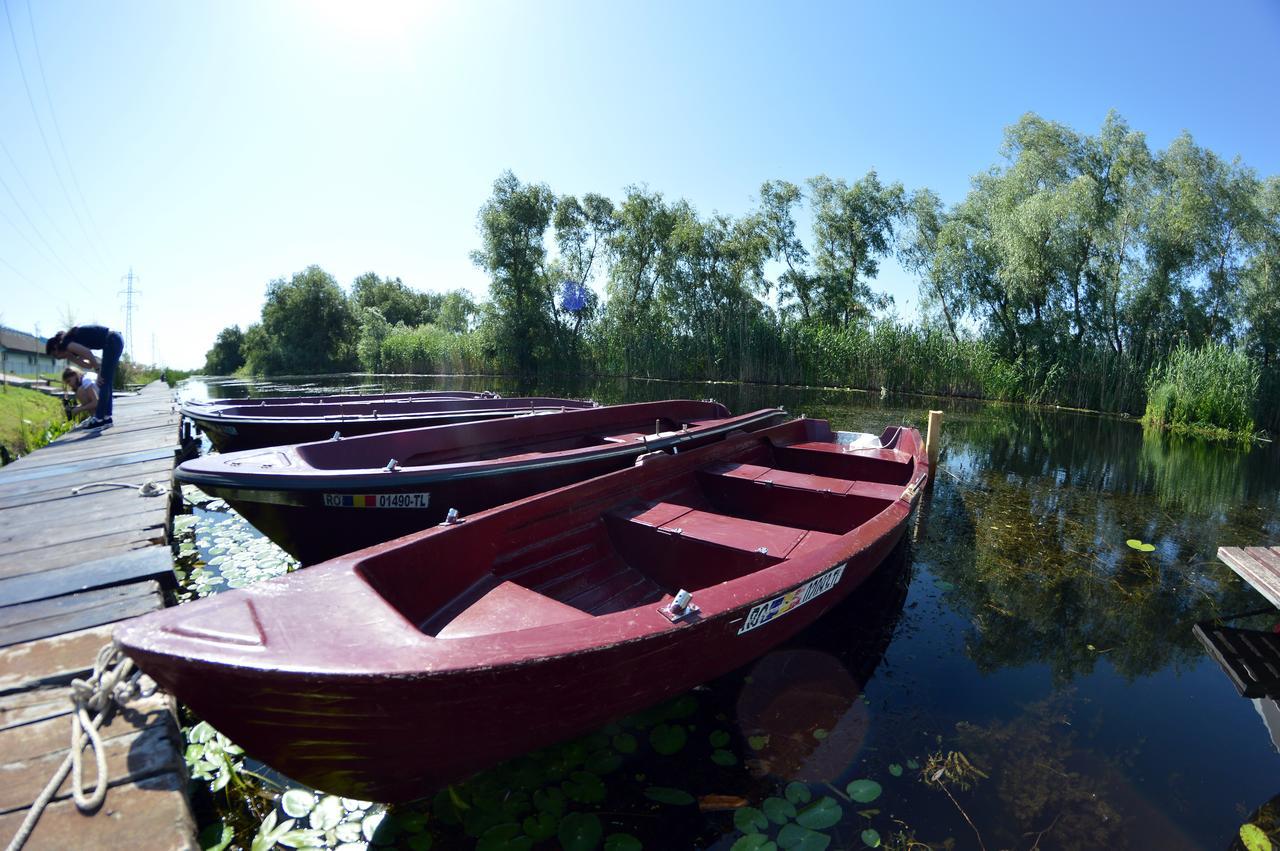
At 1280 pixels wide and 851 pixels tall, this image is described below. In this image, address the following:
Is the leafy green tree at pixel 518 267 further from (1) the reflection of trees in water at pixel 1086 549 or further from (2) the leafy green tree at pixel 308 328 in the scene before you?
(1) the reflection of trees in water at pixel 1086 549

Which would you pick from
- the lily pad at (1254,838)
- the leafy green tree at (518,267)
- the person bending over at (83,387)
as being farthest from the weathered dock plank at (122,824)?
the leafy green tree at (518,267)

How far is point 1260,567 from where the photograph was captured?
3.44 meters

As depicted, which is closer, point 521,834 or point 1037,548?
point 521,834

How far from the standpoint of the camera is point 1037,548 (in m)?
6.16

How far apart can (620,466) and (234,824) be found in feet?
12.6

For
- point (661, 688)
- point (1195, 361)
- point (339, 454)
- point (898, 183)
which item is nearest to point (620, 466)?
point (339, 454)

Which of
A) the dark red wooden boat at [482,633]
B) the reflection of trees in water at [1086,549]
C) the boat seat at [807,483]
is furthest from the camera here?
the boat seat at [807,483]

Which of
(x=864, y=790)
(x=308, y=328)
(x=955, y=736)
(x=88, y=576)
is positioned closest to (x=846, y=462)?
(x=955, y=736)

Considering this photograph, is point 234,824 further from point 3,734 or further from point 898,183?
point 898,183

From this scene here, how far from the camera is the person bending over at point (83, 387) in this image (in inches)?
373

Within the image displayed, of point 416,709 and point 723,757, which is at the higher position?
point 416,709

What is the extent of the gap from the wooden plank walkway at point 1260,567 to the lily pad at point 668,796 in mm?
3107

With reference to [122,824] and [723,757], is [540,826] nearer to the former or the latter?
[723,757]

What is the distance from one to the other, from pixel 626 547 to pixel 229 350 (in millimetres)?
63728
